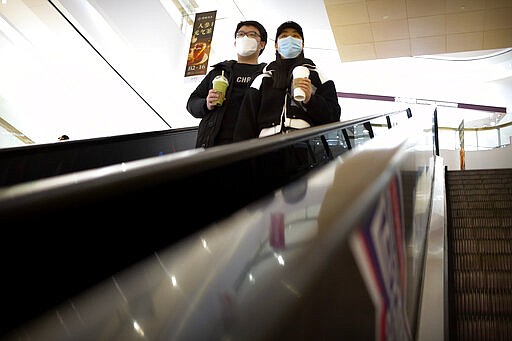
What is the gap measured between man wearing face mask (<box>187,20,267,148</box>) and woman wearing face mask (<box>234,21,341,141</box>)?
0.23 metres

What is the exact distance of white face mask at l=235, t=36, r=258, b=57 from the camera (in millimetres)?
3619

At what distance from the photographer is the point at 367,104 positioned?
18531 mm

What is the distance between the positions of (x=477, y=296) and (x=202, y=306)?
2911 mm

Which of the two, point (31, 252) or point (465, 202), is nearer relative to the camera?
point (31, 252)

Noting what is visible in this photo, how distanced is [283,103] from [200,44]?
601cm

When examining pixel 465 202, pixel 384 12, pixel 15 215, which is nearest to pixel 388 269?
pixel 15 215

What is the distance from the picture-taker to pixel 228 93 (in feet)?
11.2

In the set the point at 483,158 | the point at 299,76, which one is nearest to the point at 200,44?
the point at 299,76

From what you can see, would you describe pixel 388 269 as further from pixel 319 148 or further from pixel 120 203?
pixel 319 148

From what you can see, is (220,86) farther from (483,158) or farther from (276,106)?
(483,158)

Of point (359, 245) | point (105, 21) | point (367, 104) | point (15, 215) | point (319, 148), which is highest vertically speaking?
point (105, 21)

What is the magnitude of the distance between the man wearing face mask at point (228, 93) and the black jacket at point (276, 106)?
0.23 meters

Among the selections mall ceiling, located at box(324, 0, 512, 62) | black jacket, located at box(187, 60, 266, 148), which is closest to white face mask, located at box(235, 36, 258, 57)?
black jacket, located at box(187, 60, 266, 148)

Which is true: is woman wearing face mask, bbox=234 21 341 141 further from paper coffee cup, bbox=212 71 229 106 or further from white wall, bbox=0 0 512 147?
white wall, bbox=0 0 512 147
